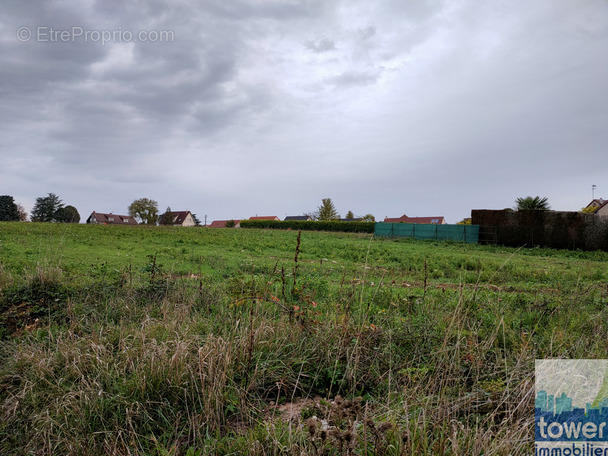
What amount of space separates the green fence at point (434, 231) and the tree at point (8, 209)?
46362mm

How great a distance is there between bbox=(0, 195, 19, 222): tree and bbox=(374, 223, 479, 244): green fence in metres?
46.4

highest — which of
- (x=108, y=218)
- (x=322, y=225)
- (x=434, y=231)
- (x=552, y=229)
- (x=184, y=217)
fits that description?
(x=184, y=217)

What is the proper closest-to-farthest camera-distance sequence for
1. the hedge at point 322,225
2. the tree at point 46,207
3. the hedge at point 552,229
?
the hedge at point 552,229, the hedge at point 322,225, the tree at point 46,207

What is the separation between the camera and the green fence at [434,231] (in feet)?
91.7

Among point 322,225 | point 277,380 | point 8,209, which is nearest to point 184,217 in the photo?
point 8,209

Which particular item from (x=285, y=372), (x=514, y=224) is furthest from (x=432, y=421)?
(x=514, y=224)

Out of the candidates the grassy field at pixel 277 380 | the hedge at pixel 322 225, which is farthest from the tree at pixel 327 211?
the grassy field at pixel 277 380

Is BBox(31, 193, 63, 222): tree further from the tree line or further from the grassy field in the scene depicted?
the grassy field

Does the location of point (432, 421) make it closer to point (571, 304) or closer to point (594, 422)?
point (594, 422)

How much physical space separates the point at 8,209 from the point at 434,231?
51.9 metres

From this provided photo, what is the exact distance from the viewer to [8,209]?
47281 mm

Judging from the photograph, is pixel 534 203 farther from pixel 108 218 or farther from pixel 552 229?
pixel 108 218

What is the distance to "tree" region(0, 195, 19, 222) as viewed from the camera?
4644 cm

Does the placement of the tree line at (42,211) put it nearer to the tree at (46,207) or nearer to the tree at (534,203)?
the tree at (46,207)
